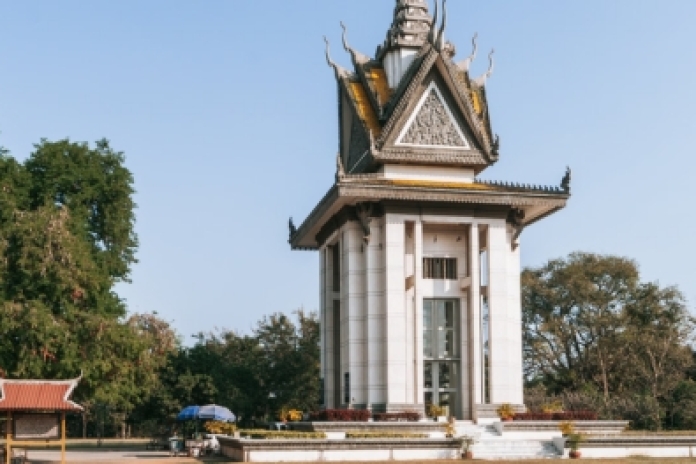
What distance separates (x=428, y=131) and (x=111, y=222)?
41.5 feet

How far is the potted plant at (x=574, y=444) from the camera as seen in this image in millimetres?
27516

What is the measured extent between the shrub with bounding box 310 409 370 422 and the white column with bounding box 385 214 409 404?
1373 mm

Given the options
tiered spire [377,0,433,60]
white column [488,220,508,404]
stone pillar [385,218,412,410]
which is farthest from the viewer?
tiered spire [377,0,433,60]

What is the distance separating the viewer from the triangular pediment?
3494 centimetres

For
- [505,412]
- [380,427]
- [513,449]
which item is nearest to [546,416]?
[505,412]

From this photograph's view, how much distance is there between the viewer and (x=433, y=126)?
35.2 meters

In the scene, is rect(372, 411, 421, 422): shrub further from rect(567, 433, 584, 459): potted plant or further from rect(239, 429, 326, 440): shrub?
rect(567, 433, 584, 459): potted plant

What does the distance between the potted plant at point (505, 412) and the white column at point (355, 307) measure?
437 cm

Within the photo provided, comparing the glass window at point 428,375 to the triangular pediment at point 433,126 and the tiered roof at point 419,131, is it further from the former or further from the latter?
the triangular pediment at point 433,126

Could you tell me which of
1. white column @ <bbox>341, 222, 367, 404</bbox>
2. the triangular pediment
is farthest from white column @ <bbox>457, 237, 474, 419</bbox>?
the triangular pediment

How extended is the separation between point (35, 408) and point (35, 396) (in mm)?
346

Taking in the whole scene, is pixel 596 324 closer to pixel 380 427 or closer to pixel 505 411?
pixel 505 411

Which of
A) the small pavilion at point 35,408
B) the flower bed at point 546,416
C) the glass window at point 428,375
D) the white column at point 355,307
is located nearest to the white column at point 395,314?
the white column at point 355,307

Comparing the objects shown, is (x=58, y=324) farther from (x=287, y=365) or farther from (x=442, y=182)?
(x=287, y=365)
